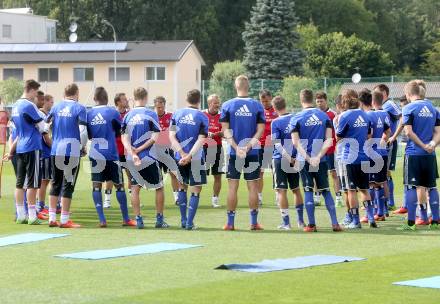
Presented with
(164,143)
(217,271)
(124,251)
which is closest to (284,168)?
(124,251)

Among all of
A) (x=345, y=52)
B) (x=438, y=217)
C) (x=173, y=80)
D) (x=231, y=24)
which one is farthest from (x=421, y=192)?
(x=231, y=24)

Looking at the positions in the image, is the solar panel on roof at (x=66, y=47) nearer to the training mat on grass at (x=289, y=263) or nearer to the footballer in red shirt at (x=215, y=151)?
A: the footballer in red shirt at (x=215, y=151)

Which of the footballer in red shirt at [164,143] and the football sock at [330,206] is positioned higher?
the footballer in red shirt at [164,143]

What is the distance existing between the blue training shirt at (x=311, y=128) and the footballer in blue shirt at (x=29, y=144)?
14.4 feet

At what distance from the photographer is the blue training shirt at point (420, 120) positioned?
15148 millimetres

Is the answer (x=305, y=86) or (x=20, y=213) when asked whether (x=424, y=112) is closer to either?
(x=20, y=213)

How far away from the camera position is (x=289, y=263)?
11383 millimetres

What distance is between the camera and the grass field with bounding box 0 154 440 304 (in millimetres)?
9391

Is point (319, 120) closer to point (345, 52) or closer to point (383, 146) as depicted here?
point (383, 146)

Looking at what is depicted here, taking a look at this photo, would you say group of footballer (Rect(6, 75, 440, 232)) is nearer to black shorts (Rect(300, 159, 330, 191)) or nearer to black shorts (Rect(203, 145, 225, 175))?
black shorts (Rect(300, 159, 330, 191))

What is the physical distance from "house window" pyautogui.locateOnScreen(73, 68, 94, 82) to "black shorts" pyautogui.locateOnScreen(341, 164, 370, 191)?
59852mm

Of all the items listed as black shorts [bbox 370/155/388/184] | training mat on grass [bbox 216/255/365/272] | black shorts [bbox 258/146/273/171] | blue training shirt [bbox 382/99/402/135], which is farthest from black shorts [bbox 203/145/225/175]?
training mat on grass [bbox 216/255/365/272]

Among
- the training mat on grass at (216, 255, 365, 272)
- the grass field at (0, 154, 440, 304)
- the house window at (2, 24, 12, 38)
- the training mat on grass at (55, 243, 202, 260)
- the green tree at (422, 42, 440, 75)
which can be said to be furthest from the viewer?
the green tree at (422, 42, 440, 75)

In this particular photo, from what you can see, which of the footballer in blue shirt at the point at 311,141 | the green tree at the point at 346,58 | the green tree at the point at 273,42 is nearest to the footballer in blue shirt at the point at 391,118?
the footballer in blue shirt at the point at 311,141
